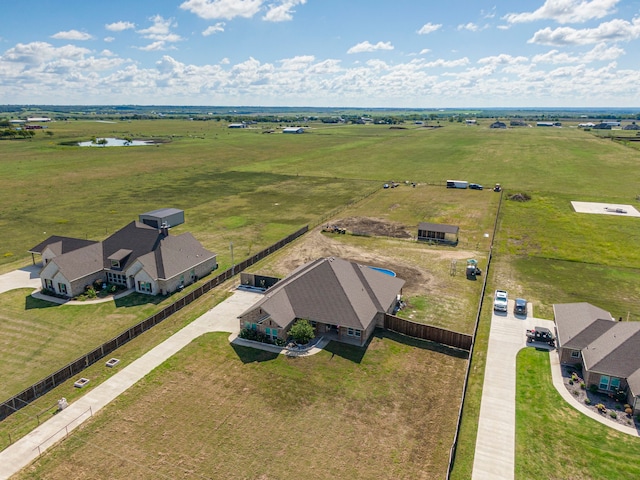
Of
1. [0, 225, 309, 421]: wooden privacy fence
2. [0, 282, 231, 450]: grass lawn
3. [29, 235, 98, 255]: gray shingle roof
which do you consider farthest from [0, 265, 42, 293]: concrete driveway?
[0, 282, 231, 450]: grass lawn

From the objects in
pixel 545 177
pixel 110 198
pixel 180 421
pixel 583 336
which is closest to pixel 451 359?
pixel 583 336

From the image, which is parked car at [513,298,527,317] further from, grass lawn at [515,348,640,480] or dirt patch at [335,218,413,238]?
dirt patch at [335,218,413,238]

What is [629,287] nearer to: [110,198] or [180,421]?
[180,421]

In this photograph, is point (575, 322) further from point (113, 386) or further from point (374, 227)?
point (374, 227)

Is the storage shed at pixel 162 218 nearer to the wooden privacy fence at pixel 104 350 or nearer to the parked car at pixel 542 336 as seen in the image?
the wooden privacy fence at pixel 104 350

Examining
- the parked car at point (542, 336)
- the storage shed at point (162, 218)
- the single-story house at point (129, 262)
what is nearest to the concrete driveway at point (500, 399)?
the parked car at point (542, 336)

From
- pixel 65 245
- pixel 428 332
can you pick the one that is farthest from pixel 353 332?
pixel 65 245
